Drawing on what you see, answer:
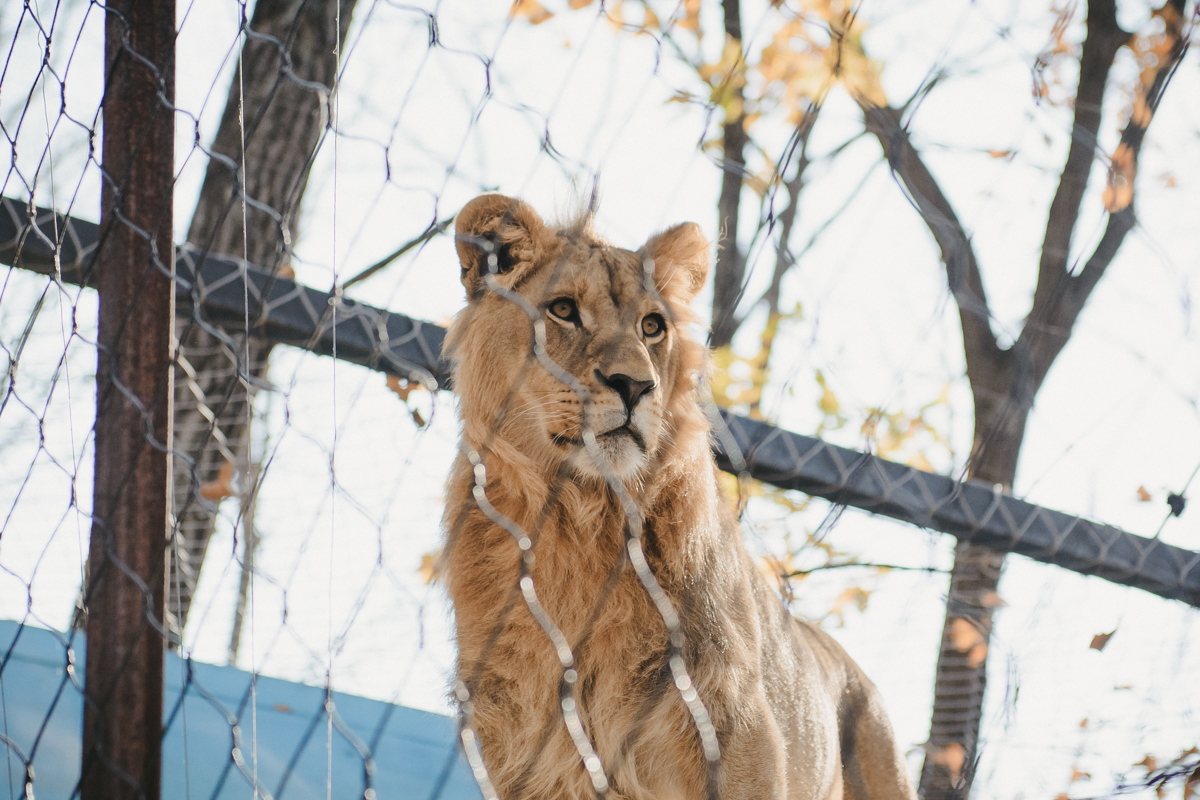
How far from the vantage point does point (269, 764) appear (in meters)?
3.18

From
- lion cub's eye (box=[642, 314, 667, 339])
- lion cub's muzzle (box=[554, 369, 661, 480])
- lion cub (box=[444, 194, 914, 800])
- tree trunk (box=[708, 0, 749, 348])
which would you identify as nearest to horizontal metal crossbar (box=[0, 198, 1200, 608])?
lion cub (box=[444, 194, 914, 800])

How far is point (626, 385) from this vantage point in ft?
6.77

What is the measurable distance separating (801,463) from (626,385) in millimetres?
1109

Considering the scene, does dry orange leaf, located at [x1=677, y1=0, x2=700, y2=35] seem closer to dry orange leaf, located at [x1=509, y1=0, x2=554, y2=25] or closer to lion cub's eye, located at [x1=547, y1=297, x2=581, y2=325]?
dry orange leaf, located at [x1=509, y1=0, x2=554, y2=25]

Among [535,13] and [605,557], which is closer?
[605,557]

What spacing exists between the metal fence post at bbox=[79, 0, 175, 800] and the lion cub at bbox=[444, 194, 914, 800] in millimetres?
615

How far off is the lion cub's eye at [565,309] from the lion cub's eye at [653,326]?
0.62 ft

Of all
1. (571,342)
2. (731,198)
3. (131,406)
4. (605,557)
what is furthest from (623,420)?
(731,198)

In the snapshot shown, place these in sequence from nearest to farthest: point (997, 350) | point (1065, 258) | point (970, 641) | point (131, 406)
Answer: point (131, 406), point (970, 641), point (1065, 258), point (997, 350)

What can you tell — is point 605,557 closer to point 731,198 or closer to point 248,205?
point 248,205

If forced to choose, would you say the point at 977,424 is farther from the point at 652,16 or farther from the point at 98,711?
the point at 98,711

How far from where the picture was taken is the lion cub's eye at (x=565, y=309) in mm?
2234

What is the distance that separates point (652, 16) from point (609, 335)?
305cm

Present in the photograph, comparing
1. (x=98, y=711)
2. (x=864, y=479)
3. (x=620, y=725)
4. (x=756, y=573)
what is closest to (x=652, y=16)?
(x=864, y=479)
